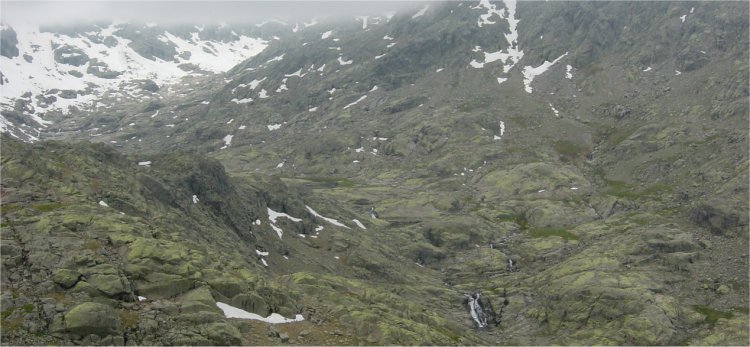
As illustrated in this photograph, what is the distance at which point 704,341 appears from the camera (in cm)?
6575

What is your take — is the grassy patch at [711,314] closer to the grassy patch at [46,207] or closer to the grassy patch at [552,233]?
the grassy patch at [552,233]

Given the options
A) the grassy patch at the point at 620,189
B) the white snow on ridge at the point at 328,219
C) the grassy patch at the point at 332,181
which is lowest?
the white snow on ridge at the point at 328,219

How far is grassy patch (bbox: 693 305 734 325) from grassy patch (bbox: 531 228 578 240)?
1377 inches

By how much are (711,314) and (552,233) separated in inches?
1668

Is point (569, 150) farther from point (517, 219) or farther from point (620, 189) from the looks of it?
point (517, 219)

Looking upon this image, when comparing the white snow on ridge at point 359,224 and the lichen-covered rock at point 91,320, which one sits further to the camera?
the white snow on ridge at point 359,224

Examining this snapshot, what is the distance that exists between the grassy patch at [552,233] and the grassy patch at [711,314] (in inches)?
1377

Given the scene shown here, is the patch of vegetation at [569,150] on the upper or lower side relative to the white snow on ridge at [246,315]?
upper

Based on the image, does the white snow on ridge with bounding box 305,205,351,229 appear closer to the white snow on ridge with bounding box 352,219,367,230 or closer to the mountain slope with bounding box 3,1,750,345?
the mountain slope with bounding box 3,1,750,345

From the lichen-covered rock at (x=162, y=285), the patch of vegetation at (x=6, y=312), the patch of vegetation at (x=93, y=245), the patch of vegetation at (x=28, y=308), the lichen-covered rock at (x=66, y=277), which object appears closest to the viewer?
the patch of vegetation at (x=6, y=312)

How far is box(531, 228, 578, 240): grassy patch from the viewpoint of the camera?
108744 mm

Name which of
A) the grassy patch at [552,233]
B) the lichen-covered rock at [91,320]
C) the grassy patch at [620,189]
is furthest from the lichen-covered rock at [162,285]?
the grassy patch at [620,189]

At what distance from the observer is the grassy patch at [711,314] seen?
69988 millimetres

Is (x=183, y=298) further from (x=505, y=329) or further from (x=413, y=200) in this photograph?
(x=413, y=200)
